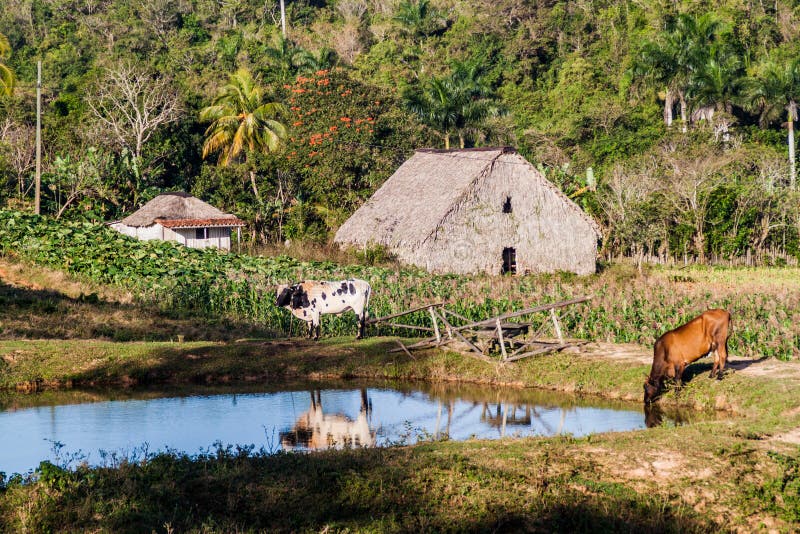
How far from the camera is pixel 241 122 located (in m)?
51.1

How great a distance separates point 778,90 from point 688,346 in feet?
120

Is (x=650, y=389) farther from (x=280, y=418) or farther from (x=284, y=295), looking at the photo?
(x=284, y=295)

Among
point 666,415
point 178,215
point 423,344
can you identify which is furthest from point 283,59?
point 666,415

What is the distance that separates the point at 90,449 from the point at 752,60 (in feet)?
165

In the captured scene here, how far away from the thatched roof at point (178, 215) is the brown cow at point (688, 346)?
27.3 metres

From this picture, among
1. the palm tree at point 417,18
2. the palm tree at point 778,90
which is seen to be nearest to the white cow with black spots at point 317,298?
the palm tree at point 778,90

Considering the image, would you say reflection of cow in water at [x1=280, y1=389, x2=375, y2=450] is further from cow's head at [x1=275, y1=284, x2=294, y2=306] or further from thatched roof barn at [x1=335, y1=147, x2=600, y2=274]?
thatched roof barn at [x1=335, y1=147, x2=600, y2=274]

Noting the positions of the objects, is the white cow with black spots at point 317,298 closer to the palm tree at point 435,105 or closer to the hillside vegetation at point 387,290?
the hillside vegetation at point 387,290

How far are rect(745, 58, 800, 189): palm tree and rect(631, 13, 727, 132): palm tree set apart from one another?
9.85 ft

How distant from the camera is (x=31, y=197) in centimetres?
4744

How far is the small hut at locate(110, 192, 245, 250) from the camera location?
3828 centimetres

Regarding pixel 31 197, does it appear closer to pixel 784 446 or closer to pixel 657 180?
pixel 657 180

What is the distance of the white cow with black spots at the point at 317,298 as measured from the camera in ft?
63.1

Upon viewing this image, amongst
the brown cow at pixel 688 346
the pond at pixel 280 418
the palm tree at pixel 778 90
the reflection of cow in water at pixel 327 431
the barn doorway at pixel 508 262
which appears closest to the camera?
the pond at pixel 280 418
